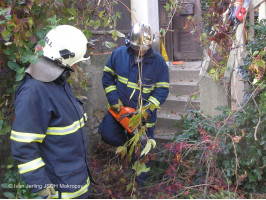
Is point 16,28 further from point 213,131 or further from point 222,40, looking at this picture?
point 222,40

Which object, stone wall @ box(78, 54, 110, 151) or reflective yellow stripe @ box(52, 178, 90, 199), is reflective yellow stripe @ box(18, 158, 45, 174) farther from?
stone wall @ box(78, 54, 110, 151)

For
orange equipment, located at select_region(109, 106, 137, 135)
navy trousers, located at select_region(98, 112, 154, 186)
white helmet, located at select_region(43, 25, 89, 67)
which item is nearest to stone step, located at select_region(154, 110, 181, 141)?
navy trousers, located at select_region(98, 112, 154, 186)

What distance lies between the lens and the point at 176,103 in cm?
546

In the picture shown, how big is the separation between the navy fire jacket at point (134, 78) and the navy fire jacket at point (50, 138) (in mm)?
1288

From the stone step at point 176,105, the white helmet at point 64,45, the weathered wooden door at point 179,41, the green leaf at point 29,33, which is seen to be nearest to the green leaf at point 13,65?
the green leaf at point 29,33

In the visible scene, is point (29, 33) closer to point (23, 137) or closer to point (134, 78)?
point (23, 137)

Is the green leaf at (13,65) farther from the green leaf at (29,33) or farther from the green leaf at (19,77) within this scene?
the green leaf at (29,33)

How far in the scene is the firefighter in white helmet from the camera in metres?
1.98

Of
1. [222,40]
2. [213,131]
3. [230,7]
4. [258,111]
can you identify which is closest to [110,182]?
[213,131]

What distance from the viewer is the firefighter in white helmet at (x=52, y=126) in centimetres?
198

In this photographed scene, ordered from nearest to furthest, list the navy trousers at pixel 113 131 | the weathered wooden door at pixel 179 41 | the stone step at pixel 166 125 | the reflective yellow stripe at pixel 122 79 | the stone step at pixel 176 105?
the reflective yellow stripe at pixel 122 79, the navy trousers at pixel 113 131, the stone step at pixel 166 125, the stone step at pixel 176 105, the weathered wooden door at pixel 179 41

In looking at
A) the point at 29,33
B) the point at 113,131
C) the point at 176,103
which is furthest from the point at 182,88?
the point at 29,33

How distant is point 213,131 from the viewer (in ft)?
11.6

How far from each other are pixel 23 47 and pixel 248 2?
97.8 inches
